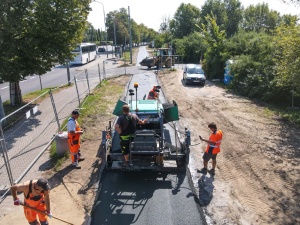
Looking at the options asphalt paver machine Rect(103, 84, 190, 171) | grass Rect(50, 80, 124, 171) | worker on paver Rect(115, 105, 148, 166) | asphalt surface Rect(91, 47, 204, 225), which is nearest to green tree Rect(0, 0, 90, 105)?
grass Rect(50, 80, 124, 171)

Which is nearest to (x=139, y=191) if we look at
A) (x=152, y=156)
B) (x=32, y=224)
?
(x=152, y=156)

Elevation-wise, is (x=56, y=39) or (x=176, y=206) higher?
(x=56, y=39)

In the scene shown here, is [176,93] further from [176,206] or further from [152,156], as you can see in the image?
[176,206]

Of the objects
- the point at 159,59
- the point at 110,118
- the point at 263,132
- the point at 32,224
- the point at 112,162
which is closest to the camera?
the point at 32,224

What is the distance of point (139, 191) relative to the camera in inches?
299

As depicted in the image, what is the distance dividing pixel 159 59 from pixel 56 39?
20527mm

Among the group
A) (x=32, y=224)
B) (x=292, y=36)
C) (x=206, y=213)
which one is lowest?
(x=206, y=213)

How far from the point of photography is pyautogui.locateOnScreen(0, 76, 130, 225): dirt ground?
21.1 ft

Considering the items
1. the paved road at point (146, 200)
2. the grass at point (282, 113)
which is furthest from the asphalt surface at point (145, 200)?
the grass at point (282, 113)

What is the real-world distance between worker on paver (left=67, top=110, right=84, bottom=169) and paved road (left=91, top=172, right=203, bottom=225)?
1210 mm

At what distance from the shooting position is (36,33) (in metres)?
12.9

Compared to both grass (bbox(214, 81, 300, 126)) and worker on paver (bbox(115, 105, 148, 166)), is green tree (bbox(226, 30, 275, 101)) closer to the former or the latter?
grass (bbox(214, 81, 300, 126))

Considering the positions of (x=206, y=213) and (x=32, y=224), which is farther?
(x=206, y=213)

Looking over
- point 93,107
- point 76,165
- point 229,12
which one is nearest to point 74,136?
point 76,165
